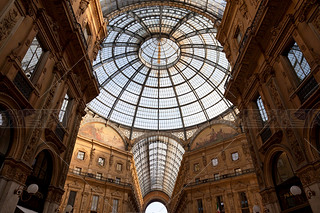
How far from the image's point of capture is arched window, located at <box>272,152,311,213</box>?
1061cm

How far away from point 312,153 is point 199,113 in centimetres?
2954

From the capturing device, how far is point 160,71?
4166cm

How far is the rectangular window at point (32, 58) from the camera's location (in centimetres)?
1079

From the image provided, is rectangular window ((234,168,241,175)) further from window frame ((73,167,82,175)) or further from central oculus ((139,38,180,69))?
central oculus ((139,38,180,69))

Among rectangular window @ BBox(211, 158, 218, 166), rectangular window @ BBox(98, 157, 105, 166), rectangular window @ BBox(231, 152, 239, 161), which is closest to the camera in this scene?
rectangular window @ BBox(231, 152, 239, 161)

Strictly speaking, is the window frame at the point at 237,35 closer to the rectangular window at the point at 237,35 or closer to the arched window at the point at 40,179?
the rectangular window at the point at 237,35

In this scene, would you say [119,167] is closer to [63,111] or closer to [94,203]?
[94,203]

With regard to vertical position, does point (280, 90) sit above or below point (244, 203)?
above

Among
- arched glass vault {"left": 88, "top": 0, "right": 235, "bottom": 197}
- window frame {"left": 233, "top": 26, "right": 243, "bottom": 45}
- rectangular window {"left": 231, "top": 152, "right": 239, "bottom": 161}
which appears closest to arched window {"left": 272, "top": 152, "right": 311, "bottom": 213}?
window frame {"left": 233, "top": 26, "right": 243, "bottom": 45}

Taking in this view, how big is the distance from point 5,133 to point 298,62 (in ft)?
50.5

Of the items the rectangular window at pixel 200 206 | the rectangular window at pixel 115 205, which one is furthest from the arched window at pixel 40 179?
the rectangular window at pixel 200 206

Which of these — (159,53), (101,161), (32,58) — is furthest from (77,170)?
(159,53)

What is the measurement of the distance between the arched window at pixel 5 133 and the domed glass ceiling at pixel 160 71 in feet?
80.4

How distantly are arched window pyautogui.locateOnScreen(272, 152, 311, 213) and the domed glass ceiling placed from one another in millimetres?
23563
